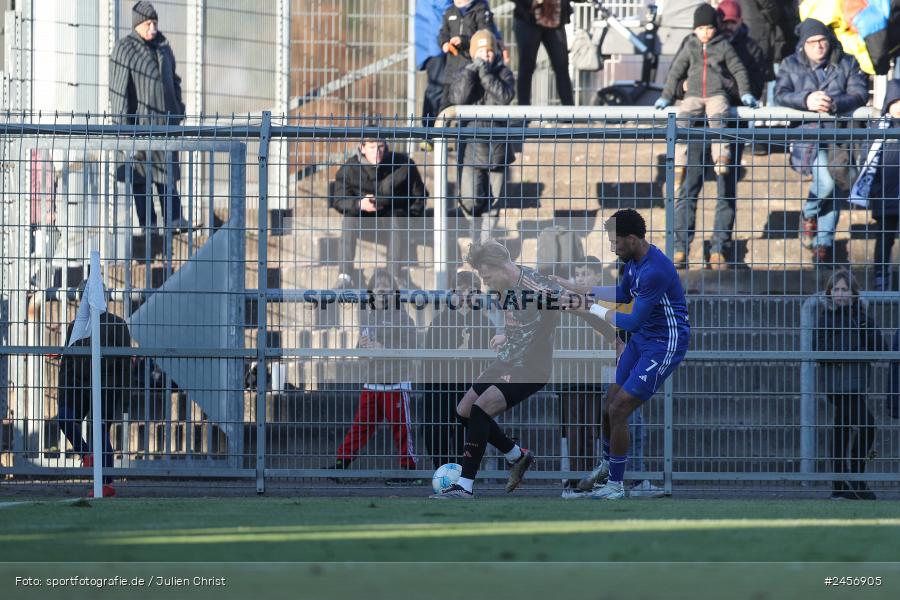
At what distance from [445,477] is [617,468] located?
1.21 meters

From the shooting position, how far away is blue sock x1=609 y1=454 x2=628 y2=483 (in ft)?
34.3

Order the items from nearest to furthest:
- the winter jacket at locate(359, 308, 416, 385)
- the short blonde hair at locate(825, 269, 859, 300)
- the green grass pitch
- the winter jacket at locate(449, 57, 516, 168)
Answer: the green grass pitch, the winter jacket at locate(359, 308, 416, 385), the short blonde hair at locate(825, 269, 859, 300), the winter jacket at locate(449, 57, 516, 168)

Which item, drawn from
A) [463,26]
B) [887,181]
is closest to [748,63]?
[463,26]

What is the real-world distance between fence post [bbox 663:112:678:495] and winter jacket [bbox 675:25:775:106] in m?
4.38

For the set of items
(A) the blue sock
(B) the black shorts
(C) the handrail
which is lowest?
(A) the blue sock

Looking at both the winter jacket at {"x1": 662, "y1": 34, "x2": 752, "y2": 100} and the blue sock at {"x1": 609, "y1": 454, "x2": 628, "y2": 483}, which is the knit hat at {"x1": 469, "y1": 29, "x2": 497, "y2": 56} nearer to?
the winter jacket at {"x1": 662, "y1": 34, "x2": 752, "y2": 100}

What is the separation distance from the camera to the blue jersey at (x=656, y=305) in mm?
10156

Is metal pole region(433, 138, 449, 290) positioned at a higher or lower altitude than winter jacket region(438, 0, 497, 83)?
lower

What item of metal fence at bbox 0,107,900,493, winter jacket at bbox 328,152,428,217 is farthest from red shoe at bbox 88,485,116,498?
winter jacket at bbox 328,152,428,217

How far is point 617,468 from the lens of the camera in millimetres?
10477

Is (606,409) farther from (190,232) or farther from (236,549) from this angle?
(236,549)

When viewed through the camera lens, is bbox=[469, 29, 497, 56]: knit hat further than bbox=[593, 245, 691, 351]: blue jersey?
Yes

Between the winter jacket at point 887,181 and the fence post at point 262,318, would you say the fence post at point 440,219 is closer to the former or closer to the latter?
the fence post at point 262,318

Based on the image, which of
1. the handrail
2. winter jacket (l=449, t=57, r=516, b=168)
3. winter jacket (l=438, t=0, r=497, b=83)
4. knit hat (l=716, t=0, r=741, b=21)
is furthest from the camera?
winter jacket (l=438, t=0, r=497, b=83)
